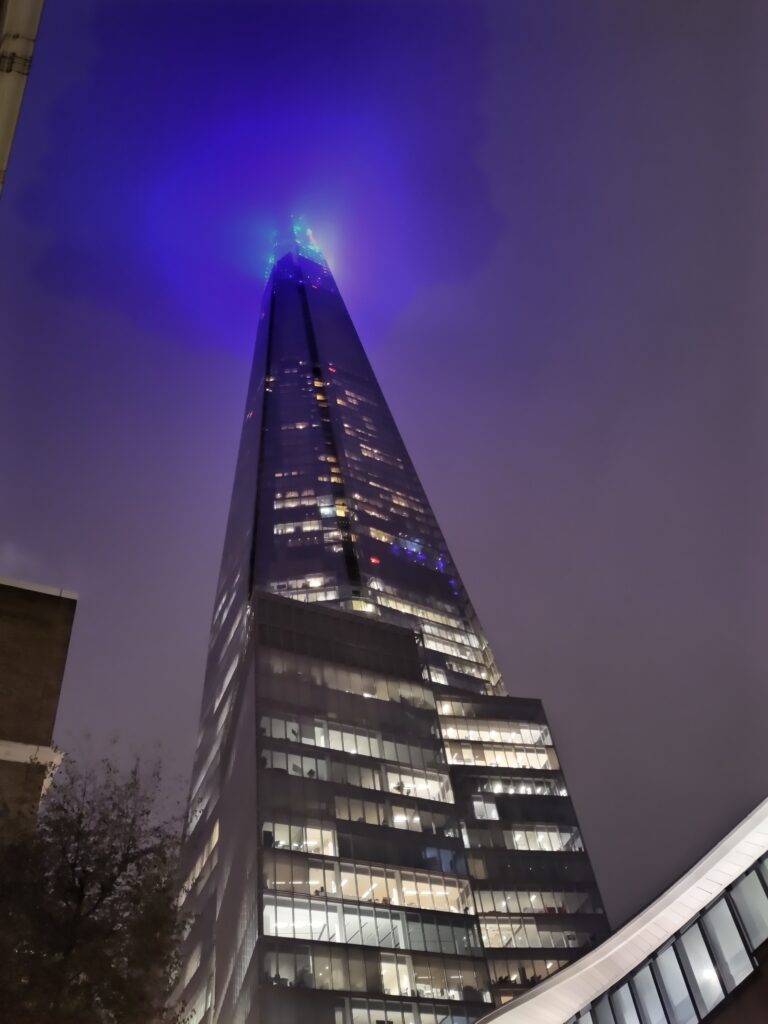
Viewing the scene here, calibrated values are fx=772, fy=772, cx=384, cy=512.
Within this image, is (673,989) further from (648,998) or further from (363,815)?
(363,815)

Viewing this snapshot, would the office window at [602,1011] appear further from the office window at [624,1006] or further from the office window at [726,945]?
the office window at [726,945]

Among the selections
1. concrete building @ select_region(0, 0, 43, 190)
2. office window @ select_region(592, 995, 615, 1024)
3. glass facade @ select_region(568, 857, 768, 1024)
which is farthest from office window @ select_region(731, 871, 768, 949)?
concrete building @ select_region(0, 0, 43, 190)

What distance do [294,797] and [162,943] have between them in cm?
4859

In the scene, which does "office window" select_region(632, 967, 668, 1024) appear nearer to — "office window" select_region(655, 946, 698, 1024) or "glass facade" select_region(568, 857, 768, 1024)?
"glass facade" select_region(568, 857, 768, 1024)

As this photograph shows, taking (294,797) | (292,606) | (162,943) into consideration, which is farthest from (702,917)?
(292,606)

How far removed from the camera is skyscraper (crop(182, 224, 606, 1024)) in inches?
2290

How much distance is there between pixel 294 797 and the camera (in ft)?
221

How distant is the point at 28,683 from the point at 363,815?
49.1m

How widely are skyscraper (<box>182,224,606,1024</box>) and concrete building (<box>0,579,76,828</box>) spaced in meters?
32.8

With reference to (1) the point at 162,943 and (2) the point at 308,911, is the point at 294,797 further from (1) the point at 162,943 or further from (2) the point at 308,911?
(1) the point at 162,943

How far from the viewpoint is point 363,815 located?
6938 centimetres

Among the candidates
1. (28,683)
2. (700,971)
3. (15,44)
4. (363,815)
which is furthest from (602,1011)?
(363,815)

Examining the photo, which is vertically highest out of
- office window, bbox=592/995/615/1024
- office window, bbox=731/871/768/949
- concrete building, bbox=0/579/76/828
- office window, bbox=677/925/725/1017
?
concrete building, bbox=0/579/76/828

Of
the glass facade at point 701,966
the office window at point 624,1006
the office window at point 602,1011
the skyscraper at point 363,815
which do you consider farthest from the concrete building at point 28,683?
the skyscraper at point 363,815
